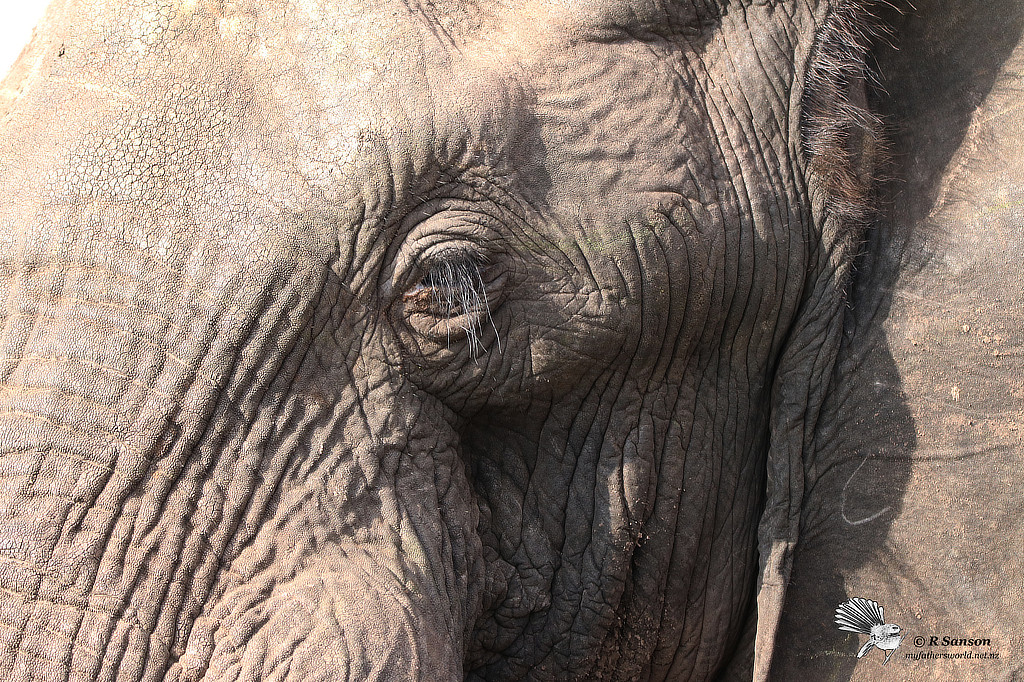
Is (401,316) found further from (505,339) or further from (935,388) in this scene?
(935,388)

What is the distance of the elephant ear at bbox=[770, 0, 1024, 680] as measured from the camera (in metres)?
1.98

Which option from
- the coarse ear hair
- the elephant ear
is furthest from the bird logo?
the coarse ear hair

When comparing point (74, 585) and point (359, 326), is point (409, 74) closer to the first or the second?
point (359, 326)

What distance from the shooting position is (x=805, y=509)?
209cm

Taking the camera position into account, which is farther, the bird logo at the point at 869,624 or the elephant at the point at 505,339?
the bird logo at the point at 869,624

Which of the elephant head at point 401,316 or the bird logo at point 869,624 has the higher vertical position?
the elephant head at point 401,316

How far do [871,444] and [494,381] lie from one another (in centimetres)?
79

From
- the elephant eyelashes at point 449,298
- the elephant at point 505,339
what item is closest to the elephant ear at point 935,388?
the elephant at point 505,339

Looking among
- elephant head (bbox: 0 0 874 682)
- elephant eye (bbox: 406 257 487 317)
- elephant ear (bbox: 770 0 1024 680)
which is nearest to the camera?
elephant head (bbox: 0 0 874 682)

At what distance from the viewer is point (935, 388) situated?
2.00 meters

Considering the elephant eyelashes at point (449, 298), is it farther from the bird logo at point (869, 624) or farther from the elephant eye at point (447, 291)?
the bird logo at point (869, 624)

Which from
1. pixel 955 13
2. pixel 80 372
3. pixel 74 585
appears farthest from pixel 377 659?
pixel 955 13

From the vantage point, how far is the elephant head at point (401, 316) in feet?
5.32

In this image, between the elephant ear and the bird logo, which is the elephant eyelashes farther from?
the bird logo
